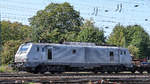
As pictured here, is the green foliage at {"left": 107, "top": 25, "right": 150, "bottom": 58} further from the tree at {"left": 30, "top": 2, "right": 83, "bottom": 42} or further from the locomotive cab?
→ the locomotive cab

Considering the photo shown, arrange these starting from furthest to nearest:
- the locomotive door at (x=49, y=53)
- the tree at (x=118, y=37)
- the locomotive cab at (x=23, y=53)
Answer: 1. the tree at (x=118, y=37)
2. the locomotive door at (x=49, y=53)
3. the locomotive cab at (x=23, y=53)

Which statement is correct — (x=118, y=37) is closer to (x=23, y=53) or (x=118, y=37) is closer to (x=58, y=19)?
(x=58, y=19)

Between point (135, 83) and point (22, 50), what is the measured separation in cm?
1435

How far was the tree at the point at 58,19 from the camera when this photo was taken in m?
66.4

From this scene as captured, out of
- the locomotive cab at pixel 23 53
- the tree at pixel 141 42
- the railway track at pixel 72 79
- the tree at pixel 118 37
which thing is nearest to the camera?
the railway track at pixel 72 79

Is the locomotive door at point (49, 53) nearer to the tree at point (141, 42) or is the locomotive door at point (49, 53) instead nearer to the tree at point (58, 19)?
the tree at point (58, 19)

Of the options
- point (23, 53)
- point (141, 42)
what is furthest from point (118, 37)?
point (23, 53)

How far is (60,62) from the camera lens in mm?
30438

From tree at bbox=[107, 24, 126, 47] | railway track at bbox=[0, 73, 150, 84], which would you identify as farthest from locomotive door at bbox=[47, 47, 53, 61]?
tree at bbox=[107, 24, 126, 47]

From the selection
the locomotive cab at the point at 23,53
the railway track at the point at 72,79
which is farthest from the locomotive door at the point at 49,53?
the railway track at the point at 72,79

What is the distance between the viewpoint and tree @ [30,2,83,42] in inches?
2616

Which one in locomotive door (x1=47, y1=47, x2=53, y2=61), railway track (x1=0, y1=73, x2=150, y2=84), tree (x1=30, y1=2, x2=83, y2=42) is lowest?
railway track (x1=0, y1=73, x2=150, y2=84)

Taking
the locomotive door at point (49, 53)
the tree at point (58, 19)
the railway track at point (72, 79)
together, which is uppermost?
the tree at point (58, 19)

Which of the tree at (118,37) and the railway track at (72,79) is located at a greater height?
the tree at (118,37)
